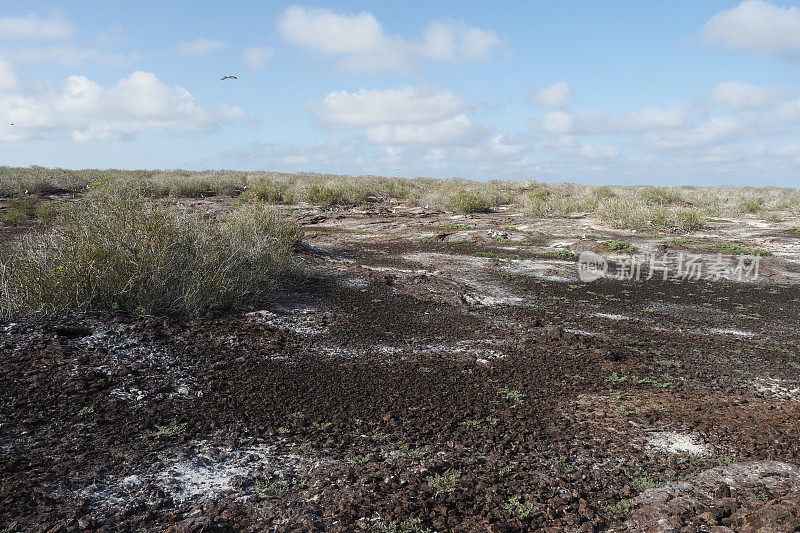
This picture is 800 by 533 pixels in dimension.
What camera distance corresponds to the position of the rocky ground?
292 cm

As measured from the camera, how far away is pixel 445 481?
3.21m

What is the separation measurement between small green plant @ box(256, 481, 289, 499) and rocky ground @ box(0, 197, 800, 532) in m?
0.01

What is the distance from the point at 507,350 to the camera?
581cm

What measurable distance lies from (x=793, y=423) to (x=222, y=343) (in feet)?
15.5

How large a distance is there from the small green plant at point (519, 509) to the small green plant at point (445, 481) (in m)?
0.30

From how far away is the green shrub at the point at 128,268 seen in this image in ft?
18.6

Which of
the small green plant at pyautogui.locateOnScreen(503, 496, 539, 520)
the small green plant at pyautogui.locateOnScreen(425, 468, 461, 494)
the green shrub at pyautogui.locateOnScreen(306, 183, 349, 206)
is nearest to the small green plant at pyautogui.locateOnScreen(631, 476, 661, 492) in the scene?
the small green plant at pyautogui.locateOnScreen(503, 496, 539, 520)

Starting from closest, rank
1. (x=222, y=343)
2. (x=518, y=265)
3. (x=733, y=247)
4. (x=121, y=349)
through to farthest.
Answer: (x=121, y=349), (x=222, y=343), (x=518, y=265), (x=733, y=247)

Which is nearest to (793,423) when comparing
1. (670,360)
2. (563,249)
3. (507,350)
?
(670,360)

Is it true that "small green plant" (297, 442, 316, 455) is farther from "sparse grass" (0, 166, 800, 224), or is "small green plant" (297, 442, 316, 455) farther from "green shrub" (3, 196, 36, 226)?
"sparse grass" (0, 166, 800, 224)

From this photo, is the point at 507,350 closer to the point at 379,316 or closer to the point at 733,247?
the point at 379,316

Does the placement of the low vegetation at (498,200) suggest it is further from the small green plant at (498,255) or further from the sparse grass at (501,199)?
the small green plant at (498,255)

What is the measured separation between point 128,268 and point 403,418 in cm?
375

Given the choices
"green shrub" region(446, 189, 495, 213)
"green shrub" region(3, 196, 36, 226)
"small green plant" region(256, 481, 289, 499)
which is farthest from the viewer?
"green shrub" region(446, 189, 495, 213)
